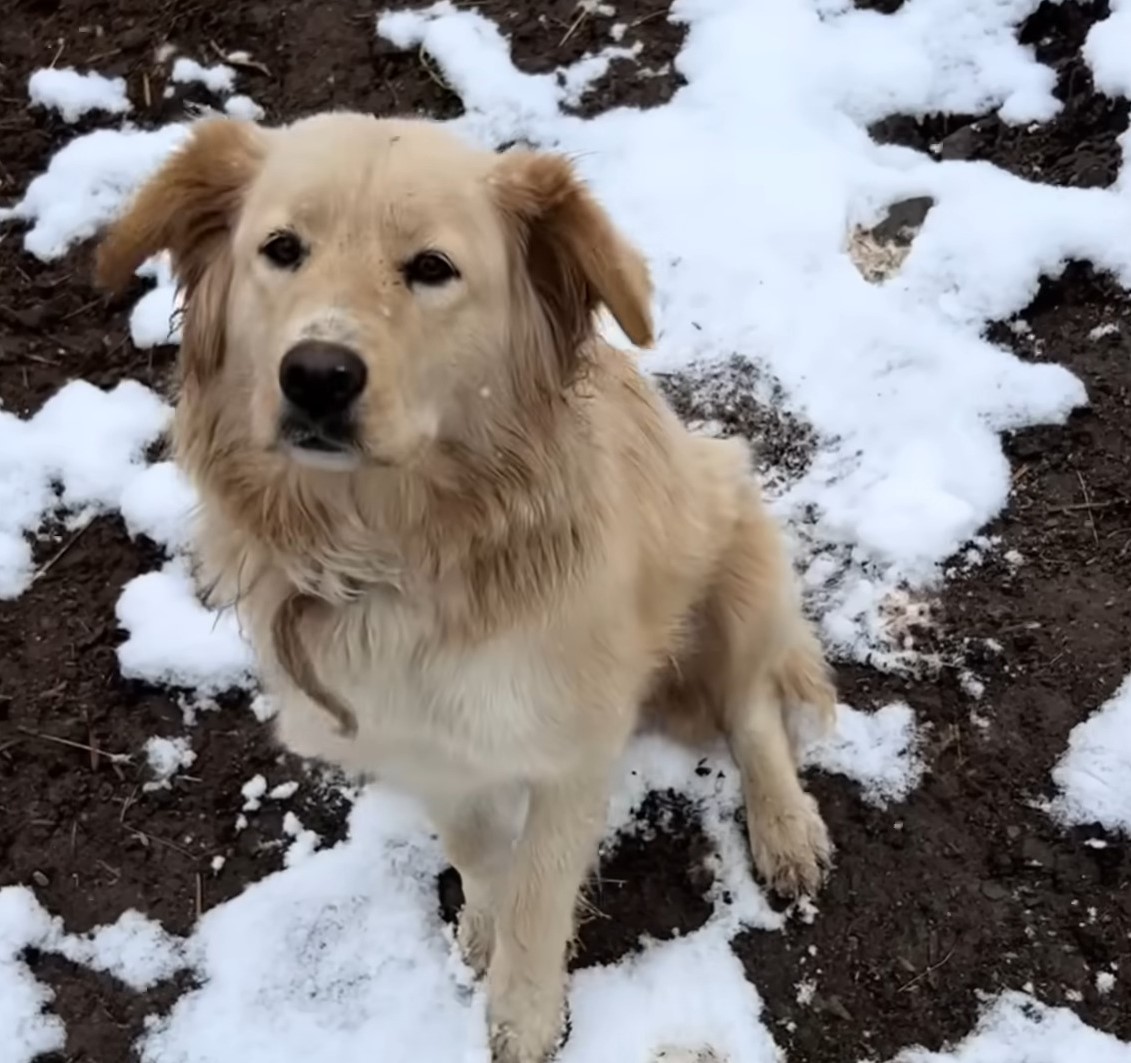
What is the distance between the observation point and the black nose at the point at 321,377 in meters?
2.10

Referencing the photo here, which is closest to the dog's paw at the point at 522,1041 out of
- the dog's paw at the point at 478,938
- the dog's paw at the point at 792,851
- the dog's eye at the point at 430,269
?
the dog's paw at the point at 478,938

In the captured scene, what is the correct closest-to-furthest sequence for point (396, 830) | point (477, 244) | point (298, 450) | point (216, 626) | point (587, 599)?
point (298, 450), point (477, 244), point (587, 599), point (396, 830), point (216, 626)

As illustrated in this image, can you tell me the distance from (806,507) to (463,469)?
64.7 inches

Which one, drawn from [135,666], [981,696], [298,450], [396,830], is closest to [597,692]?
[298,450]

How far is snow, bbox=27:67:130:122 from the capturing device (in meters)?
4.97

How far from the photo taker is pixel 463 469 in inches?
96.3

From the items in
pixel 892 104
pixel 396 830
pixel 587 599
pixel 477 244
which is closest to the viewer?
pixel 477 244

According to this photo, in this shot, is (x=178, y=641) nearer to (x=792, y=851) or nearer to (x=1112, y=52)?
(x=792, y=851)

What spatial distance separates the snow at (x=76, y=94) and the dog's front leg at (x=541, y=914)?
→ 321cm

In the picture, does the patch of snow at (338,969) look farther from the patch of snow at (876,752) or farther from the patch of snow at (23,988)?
the patch of snow at (876,752)

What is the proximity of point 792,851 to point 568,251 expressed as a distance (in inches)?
61.6

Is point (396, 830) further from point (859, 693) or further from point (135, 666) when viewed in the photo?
point (859, 693)

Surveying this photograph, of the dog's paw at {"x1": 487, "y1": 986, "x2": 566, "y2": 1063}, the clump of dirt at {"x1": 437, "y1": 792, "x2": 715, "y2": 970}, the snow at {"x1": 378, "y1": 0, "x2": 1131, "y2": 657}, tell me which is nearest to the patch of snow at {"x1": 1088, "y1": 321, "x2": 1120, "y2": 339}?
the snow at {"x1": 378, "y1": 0, "x2": 1131, "y2": 657}

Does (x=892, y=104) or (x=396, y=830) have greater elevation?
(x=892, y=104)
